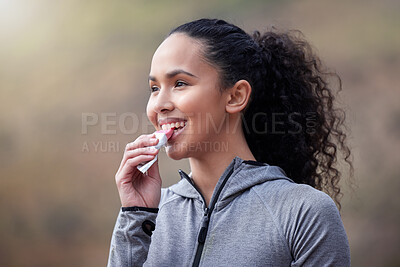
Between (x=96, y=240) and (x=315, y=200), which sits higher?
(x=315, y=200)

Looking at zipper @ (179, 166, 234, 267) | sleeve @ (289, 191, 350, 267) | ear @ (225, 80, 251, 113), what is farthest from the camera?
ear @ (225, 80, 251, 113)

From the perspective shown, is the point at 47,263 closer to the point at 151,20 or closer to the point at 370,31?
the point at 151,20

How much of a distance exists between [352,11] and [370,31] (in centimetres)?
14

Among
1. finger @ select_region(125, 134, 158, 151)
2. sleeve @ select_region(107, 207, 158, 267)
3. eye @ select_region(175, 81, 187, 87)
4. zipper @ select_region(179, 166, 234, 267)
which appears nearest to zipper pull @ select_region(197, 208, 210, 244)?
zipper @ select_region(179, 166, 234, 267)

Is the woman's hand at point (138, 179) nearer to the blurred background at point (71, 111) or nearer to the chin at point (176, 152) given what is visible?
the chin at point (176, 152)

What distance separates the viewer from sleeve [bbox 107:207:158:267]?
4.13ft

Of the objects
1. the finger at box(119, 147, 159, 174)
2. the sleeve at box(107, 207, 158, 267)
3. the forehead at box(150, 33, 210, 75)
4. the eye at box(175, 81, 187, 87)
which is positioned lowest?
the sleeve at box(107, 207, 158, 267)

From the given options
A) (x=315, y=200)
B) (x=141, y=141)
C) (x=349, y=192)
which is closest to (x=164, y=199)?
(x=141, y=141)

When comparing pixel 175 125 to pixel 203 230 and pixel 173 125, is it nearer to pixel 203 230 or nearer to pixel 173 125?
pixel 173 125

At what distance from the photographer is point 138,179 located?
1382mm

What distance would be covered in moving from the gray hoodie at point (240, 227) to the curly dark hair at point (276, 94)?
0.40 ft

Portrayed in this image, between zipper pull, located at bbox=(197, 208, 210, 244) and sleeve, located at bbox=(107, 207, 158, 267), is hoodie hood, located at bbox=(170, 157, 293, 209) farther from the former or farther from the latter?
sleeve, located at bbox=(107, 207, 158, 267)

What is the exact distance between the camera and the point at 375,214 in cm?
246

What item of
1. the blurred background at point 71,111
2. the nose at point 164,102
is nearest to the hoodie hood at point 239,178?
the nose at point 164,102
